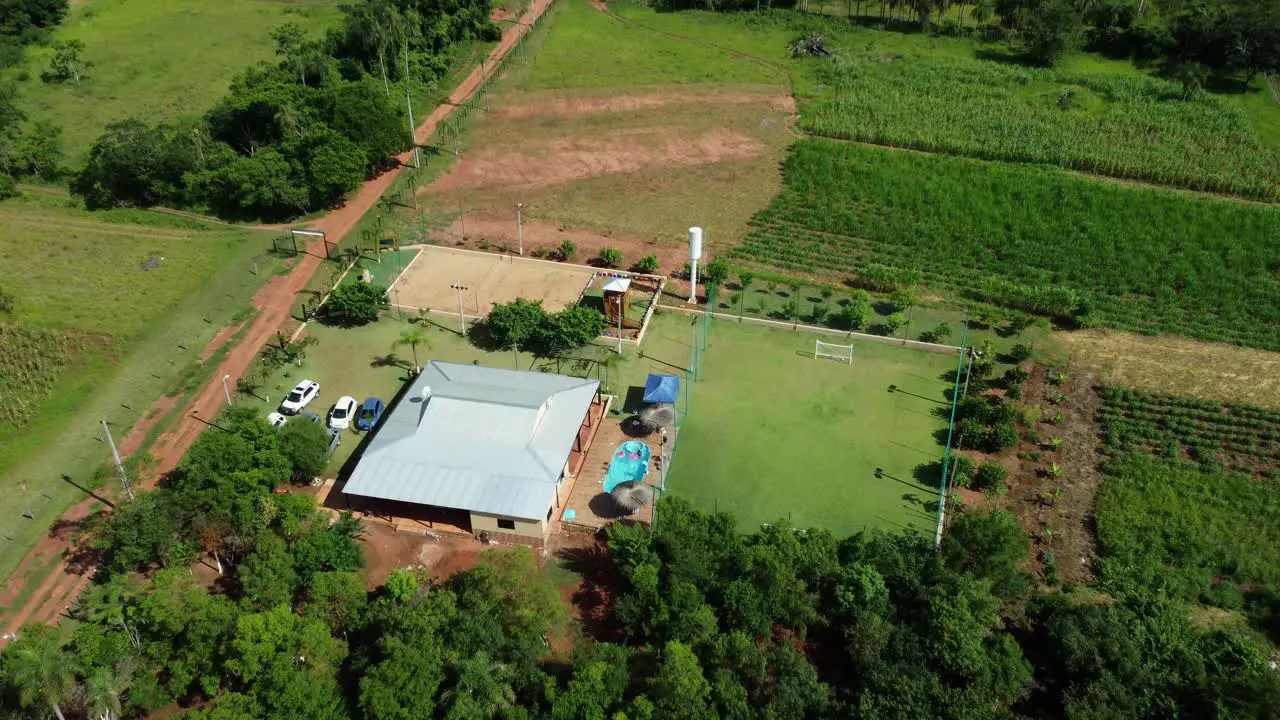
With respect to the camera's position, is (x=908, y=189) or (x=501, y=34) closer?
(x=908, y=189)

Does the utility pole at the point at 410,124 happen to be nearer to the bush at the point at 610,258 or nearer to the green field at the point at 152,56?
the bush at the point at 610,258

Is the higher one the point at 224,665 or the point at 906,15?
the point at 906,15

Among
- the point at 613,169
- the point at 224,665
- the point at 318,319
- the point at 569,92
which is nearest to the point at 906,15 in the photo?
the point at 569,92

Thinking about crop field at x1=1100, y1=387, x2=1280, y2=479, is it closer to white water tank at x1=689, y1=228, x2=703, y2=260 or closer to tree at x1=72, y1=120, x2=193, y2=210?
white water tank at x1=689, y1=228, x2=703, y2=260

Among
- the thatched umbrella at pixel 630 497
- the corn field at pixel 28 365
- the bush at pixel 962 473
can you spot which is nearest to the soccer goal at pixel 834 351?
the bush at pixel 962 473

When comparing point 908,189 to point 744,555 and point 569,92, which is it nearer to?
point 569,92

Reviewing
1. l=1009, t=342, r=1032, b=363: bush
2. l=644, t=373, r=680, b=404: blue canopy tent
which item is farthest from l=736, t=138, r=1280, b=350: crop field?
l=644, t=373, r=680, b=404: blue canopy tent
